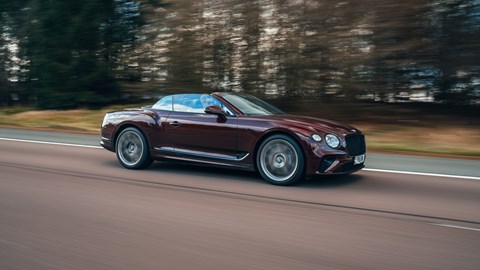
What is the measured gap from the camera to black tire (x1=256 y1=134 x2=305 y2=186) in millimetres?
7141

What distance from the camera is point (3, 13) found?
33.8 meters

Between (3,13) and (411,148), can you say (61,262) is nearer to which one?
(411,148)

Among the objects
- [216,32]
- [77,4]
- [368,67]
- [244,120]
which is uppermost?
[77,4]

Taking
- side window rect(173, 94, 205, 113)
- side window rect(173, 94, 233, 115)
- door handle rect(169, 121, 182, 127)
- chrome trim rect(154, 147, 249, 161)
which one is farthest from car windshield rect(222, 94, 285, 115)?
door handle rect(169, 121, 182, 127)

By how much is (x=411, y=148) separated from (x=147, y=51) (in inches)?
538

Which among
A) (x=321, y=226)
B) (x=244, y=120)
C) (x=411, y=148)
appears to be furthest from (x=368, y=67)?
(x=321, y=226)

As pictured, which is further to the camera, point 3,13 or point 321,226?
point 3,13

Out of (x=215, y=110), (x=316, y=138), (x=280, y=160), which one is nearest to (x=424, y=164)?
(x=316, y=138)

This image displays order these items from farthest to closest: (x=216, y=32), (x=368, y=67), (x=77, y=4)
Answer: (x=77, y=4)
(x=216, y=32)
(x=368, y=67)

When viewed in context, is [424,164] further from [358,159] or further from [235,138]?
[235,138]

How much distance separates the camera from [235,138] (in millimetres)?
7609

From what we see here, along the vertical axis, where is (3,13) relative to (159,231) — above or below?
above

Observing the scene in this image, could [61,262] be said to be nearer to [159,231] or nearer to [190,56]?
[159,231]

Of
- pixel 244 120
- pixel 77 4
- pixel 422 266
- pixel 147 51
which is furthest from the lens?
pixel 77 4
